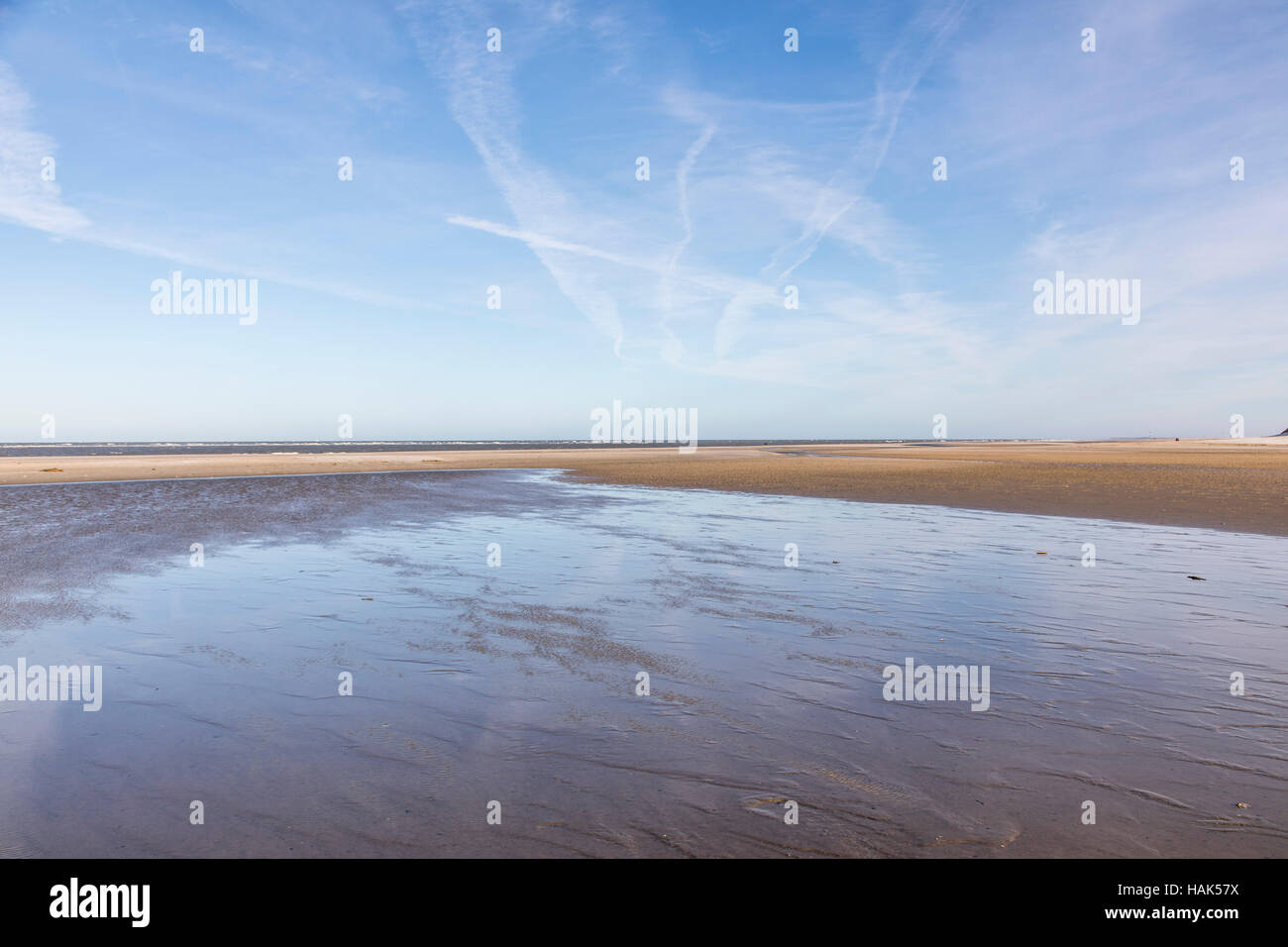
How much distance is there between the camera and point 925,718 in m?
5.77

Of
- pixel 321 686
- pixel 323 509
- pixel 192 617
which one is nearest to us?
pixel 321 686

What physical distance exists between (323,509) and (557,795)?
68.1ft

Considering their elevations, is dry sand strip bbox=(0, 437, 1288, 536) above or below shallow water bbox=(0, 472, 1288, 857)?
above

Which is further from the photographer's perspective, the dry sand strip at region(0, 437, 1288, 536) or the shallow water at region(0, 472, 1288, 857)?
the dry sand strip at region(0, 437, 1288, 536)

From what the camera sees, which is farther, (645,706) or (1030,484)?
(1030,484)

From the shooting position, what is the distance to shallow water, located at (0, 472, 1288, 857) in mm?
4109

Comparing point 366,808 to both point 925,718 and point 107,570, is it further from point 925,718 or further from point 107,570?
point 107,570

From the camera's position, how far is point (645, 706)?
6.07m

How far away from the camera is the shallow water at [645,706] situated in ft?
13.5

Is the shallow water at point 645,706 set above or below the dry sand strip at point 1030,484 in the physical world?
below

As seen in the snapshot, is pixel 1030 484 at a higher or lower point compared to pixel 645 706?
higher

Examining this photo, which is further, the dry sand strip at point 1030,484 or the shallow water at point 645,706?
the dry sand strip at point 1030,484

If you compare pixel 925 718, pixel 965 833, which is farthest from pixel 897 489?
pixel 965 833
